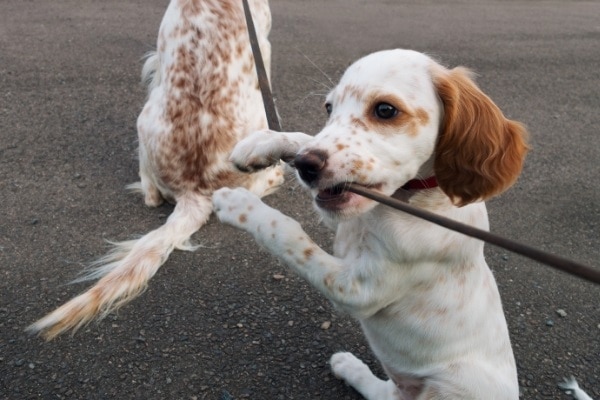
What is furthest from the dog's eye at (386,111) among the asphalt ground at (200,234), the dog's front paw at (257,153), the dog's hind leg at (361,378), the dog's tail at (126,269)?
the dog's tail at (126,269)

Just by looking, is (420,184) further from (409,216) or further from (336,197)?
(336,197)

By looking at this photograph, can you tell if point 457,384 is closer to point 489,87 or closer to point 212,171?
point 212,171

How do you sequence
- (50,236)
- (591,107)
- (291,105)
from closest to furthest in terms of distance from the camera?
(50,236) → (291,105) → (591,107)

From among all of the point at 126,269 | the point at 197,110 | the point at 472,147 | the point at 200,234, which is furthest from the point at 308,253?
the point at 197,110

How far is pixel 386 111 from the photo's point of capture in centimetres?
204

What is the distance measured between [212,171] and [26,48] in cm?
353

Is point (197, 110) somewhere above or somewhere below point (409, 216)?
below

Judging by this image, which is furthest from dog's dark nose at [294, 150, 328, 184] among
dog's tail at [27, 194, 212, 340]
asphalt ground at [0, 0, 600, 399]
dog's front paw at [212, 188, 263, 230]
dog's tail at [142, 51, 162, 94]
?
dog's tail at [142, 51, 162, 94]

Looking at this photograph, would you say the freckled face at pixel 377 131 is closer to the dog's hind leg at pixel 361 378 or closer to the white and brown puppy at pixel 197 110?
the dog's hind leg at pixel 361 378

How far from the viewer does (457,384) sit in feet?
7.49

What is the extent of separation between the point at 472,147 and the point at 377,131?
0.34m

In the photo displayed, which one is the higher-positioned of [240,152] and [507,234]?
[240,152]

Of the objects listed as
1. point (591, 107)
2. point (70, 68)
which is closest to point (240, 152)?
point (70, 68)

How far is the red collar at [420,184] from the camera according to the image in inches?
88.0
